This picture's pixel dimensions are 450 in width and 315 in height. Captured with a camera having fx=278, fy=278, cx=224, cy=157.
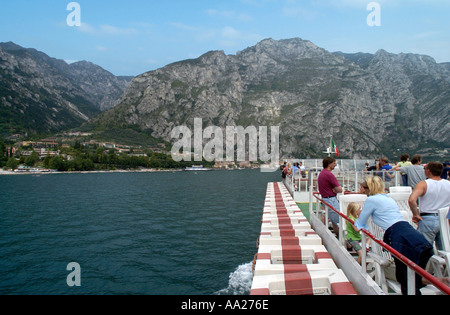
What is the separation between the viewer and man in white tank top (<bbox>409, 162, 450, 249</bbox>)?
4.77m

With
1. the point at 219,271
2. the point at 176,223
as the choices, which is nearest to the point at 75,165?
the point at 176,223

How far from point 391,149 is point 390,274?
738ft

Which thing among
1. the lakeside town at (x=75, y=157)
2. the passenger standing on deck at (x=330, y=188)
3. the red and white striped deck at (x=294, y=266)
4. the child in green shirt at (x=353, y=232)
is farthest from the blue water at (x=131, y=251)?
the lakeside town at (x=75, y=157)

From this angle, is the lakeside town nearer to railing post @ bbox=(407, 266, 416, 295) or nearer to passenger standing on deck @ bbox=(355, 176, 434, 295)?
passenger standing on deck @ bbox=(355, 176, 434, 295)

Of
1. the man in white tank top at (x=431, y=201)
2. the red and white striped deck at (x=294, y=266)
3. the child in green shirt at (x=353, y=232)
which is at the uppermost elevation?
the man in white tank top at (x=431, y=201)

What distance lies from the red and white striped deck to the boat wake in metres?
2.39

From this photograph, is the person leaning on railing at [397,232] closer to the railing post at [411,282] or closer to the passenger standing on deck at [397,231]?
the passenger standing on deck at [397,231]

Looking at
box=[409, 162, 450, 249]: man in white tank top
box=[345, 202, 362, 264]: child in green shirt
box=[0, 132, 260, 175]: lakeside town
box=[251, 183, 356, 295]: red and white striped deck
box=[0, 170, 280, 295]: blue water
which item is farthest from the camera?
box=[0, 132, 260, 175]: lakeside town

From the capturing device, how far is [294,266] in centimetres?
575

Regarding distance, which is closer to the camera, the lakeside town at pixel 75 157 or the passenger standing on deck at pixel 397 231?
the passenger standing on deck at pixel 397 231

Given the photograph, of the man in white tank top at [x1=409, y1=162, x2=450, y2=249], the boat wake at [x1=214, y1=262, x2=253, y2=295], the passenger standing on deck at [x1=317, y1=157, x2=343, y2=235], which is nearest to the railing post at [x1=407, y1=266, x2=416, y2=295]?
the man in white tank top at [x1=409, y1=162, x2=450, y2=249]

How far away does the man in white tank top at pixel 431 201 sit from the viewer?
15.6 feet

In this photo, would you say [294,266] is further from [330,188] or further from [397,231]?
[330,188]
